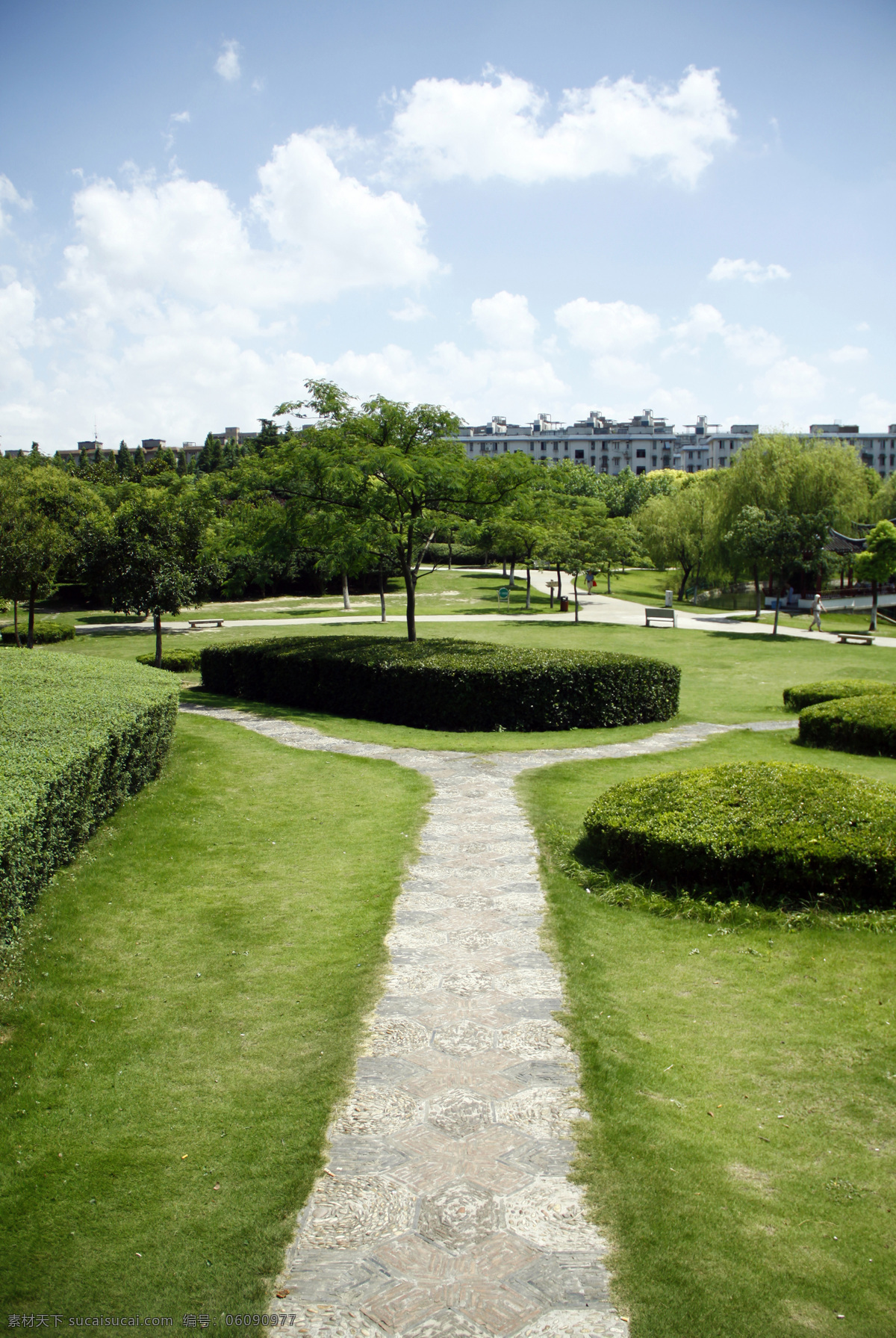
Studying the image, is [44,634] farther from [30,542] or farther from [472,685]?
[472,685]

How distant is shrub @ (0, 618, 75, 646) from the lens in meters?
28.1

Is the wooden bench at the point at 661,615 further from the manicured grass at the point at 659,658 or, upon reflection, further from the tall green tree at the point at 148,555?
the tall green tree at the point at 148,555

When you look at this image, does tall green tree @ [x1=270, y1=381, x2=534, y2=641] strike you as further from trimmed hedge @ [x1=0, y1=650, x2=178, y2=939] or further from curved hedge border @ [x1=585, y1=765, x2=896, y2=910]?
curved hedge border @ [x1=585, y1=765, x2=896, y2=910]

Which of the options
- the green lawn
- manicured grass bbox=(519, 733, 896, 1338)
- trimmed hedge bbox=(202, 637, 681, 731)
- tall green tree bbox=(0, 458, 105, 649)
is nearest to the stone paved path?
manicured grass bbox=(519, 733, 896, 1338)

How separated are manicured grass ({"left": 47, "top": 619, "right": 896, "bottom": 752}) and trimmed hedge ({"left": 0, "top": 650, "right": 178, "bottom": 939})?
13.3ft

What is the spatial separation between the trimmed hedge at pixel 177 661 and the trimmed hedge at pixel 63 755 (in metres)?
10.2

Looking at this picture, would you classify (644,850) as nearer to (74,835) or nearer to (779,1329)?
(779,1329)

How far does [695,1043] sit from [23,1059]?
377cm

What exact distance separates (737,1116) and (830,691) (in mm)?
11939

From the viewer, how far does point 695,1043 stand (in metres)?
4.90

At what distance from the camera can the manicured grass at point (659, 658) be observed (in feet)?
45.3

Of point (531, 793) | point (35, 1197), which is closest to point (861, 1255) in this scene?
point (35, 1197)

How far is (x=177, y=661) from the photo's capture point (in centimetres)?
2220

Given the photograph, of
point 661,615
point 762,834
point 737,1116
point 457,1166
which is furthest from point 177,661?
point 661,615
